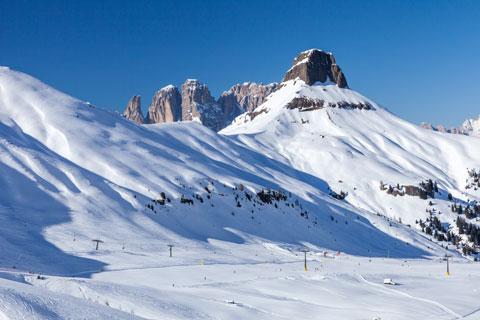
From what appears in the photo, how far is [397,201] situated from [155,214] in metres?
110

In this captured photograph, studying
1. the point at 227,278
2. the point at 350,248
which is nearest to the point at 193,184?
the point at 350,248

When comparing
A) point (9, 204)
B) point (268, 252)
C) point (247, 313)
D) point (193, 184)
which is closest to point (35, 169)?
point (9, 204)

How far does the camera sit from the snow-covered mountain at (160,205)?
45250 millimetres

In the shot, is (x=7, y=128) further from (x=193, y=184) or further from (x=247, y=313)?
(x=247, y=313)

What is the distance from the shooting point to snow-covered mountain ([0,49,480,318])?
45250 mm

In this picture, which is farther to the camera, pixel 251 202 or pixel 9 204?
pixel 251 202

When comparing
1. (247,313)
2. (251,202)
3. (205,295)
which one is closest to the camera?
(247,313)

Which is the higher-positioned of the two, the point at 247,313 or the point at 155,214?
the point at 155,214

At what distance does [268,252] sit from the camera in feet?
214

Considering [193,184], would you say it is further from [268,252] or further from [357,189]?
[357,189]

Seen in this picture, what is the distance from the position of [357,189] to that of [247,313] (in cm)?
14278

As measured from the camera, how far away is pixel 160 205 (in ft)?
249

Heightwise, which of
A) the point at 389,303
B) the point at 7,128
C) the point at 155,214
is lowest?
the point at 389,303

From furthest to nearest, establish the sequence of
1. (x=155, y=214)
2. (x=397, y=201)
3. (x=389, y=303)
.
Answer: (x=397, y=201) < (x=155, y=214) < (x=389, y=303)
